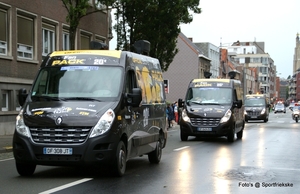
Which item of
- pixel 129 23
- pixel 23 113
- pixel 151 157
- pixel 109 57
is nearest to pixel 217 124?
pixel 151 157

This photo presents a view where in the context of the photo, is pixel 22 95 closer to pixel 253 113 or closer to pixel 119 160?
pixel 119 160

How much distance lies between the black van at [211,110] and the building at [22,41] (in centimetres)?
874

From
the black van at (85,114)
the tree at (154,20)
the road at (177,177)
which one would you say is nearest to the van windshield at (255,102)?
the tree at (154,20)

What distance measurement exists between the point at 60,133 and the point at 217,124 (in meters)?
11.8

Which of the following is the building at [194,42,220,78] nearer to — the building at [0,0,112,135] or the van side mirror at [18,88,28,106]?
the building at [0,0,112,135]

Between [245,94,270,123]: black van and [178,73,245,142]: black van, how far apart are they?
84.0 ft

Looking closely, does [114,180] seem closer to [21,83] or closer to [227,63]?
[21,83]

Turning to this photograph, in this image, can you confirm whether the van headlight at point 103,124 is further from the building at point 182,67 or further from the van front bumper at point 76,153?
the building at point 182,67

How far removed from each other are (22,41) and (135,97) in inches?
733

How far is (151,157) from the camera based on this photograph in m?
13.6

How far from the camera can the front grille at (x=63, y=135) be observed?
10222mm

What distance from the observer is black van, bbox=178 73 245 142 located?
70.4 ft

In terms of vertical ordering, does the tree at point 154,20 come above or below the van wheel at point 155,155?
above

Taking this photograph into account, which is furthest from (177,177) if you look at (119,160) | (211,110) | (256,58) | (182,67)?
(256,58)
